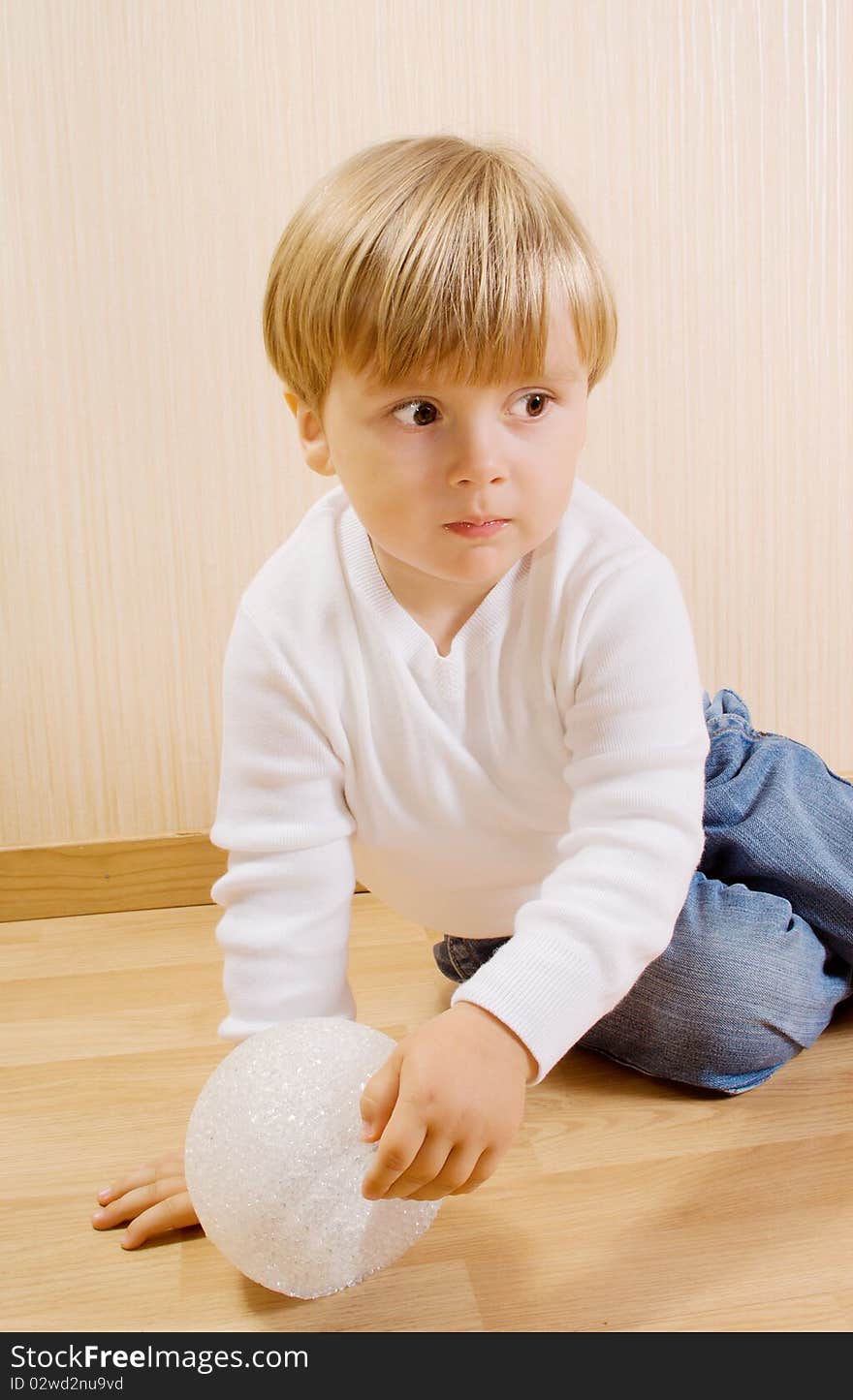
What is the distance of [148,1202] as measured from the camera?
0.83 metres

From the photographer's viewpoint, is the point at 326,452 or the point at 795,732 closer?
the point at 326,452

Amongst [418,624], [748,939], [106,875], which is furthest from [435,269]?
[106,875]

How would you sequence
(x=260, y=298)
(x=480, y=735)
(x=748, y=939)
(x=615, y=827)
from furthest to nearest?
(x=260, y=298) < (x=748, y=939) < (x=480, y=735) < (x=615, y=827)

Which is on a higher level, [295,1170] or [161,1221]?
[295,1170]

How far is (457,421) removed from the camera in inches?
27.8

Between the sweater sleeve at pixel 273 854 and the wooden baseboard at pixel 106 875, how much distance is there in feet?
1.94

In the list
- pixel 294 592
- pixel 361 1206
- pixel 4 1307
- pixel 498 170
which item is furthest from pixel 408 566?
pixel 4 1307

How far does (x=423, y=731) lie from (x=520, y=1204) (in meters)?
0.31

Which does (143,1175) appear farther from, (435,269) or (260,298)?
(260,298)

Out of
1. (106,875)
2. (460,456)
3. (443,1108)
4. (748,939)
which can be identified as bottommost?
(106,875)

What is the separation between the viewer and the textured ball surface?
2.15 ft

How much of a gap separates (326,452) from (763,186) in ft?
2.84

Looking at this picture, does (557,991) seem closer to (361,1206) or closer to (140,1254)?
(361,1206)

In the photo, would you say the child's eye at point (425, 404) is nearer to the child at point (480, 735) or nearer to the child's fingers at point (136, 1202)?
the child at point (480, 735)
